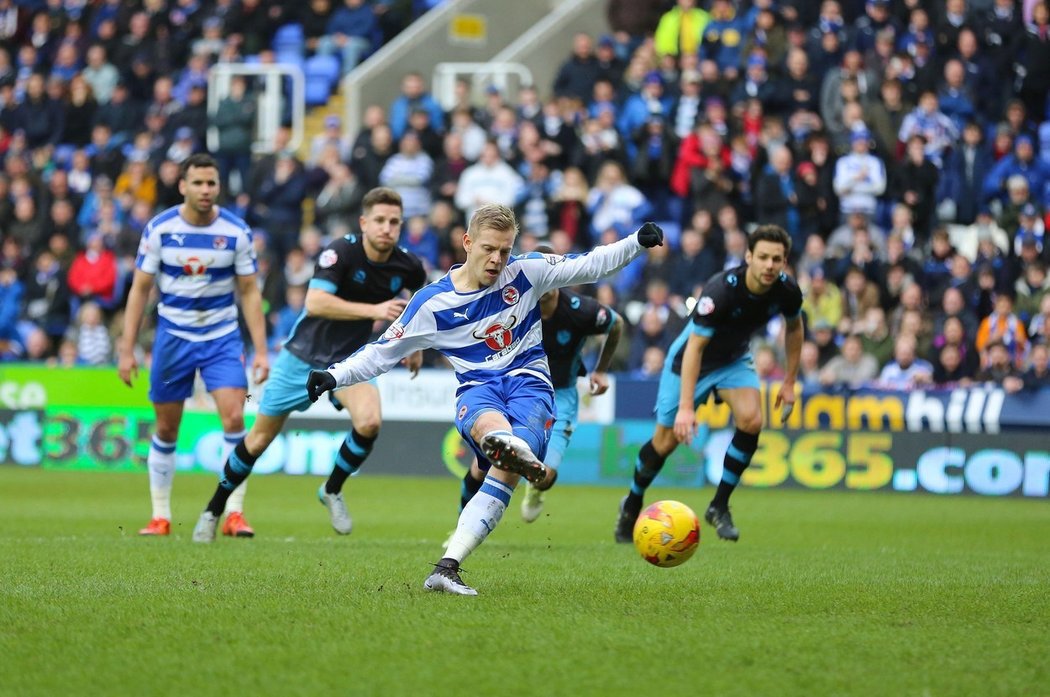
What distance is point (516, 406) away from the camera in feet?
26.4

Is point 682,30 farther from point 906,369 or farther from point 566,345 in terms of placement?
point 566,345

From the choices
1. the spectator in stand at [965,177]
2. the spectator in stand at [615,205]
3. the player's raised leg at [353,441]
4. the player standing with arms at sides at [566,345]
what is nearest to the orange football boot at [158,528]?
the player's raised leg at [353,441]

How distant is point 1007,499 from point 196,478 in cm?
960

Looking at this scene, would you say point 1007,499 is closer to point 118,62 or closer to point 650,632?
point 650,632

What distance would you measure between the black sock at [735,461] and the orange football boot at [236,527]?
3500 millimetres

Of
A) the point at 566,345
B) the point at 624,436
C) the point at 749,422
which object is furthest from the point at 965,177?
the point at 566,345

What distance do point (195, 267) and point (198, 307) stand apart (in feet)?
1.01

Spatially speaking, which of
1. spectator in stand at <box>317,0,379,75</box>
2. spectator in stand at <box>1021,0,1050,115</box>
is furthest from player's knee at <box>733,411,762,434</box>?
spectator in stand at <box>317,0,379,75</box>

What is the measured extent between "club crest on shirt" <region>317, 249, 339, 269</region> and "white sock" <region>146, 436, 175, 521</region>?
215 centimetres

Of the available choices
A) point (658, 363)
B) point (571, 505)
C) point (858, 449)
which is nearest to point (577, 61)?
point (658, 363)

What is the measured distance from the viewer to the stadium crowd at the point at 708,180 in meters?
19.8

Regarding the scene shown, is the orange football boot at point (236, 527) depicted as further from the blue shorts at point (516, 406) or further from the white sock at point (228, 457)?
the blue shorts at point (516, 406)

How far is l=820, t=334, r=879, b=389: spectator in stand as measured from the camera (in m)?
19.4

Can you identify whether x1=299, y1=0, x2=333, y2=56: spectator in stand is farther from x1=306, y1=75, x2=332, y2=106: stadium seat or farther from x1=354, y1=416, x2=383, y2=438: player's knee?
x1=354, y1=416, x2=383, y2=438: player's knee
